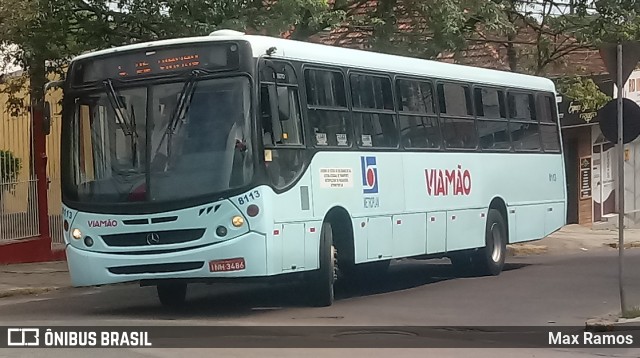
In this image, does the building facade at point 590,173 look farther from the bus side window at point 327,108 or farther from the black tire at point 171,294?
the black tire at point 171,294

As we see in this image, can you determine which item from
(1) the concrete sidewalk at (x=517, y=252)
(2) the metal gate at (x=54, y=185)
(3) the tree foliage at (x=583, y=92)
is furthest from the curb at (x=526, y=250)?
(2) the metal gate at (x=54, y=185)

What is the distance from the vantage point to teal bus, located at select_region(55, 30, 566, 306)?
40.0 ft

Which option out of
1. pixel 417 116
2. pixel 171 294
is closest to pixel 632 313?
pixel 417 116

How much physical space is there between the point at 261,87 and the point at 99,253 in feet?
8.95

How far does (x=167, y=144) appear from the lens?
12.3 meters

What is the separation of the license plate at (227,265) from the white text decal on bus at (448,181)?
15.7 ft

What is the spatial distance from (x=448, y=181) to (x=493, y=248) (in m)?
2.45

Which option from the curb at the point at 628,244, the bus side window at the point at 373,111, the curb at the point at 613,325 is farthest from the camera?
the curb at the point at 628,244

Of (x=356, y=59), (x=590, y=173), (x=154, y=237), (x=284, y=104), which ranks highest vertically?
(x=356, y=59)

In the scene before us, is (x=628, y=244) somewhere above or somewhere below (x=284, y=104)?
below

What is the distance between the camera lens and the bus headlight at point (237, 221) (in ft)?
39.8

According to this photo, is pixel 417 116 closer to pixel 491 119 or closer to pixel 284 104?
pixel 491 119

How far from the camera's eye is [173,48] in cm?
1265

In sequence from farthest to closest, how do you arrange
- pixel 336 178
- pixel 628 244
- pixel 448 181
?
pixel 628 244, pixel 448 181, pixel 336 178
